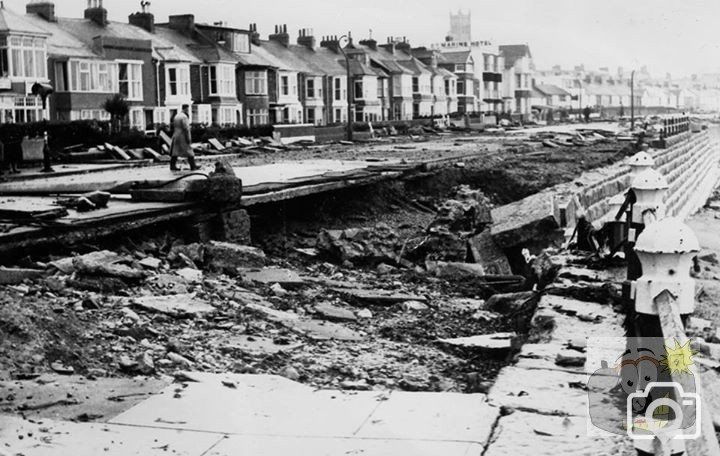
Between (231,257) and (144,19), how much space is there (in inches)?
1948

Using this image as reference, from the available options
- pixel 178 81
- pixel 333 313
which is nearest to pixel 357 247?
pixel 333 313

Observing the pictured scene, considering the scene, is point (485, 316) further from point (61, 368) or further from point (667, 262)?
point (667, 262)

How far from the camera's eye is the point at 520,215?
1560 cm

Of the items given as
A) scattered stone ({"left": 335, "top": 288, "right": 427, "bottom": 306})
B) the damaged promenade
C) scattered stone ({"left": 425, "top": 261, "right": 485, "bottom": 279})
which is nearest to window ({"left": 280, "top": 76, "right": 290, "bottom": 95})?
the damaged promenade

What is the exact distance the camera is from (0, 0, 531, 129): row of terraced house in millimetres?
45656

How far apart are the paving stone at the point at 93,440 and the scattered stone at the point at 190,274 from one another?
4791mm

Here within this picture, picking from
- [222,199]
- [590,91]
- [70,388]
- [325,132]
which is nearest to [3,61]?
[325,132]

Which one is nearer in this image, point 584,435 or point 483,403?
point 584,435

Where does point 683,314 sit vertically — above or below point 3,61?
below

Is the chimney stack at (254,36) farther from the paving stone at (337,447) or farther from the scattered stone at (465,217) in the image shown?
the paving stone at (337,447)

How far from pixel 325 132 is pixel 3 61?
1576 centimetres

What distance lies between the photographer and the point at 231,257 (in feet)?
38.9

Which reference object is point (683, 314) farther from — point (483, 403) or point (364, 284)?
point (364, 284)

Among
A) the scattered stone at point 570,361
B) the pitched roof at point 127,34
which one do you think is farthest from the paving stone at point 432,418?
the pitched roof at point 127,34
